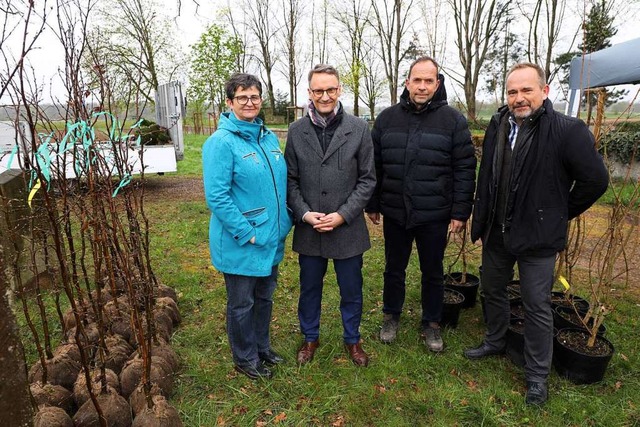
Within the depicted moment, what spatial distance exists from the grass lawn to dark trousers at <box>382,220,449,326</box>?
1.02 feet

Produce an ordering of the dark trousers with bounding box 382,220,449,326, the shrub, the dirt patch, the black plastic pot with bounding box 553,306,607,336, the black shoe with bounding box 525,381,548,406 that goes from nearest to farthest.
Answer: the black shoe with bounding box 525,381,548,406
the dark trousers with bounding box 382,220,449,326
the black plastic pot with bounding box 553,306,607,336
the dirt patch
the shrub

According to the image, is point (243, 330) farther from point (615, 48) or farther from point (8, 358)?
point (615, 48)

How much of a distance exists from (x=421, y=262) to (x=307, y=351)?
3.50 feet

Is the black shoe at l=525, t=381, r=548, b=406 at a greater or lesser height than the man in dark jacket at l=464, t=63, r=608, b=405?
lesser

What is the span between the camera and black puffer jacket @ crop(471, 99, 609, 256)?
2.30 metres

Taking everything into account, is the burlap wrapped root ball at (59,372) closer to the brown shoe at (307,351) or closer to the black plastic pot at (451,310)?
the brown shoe at (307,351)

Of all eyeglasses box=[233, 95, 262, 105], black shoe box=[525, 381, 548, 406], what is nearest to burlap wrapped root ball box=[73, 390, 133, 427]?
eyeglasses box=[233, 95, 262, 105]

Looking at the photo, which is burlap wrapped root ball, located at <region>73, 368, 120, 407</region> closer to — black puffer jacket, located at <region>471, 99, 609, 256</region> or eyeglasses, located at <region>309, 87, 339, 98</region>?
eyeglasses, located at <region>309, 87, 339, 98</region>

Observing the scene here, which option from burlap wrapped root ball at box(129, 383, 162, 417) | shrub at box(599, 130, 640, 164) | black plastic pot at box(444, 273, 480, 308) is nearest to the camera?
burlap wrapped root ball at box(129, 383, 162, 417)

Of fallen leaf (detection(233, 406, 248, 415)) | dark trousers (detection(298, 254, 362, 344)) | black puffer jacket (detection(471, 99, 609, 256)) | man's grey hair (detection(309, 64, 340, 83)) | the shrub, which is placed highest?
man's grey hair (detection(309, 64, 340, 83))

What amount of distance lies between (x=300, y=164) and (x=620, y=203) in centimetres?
218

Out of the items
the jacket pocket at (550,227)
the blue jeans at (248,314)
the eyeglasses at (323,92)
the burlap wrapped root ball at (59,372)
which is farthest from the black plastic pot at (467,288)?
the burlap wrapped root ball at (59,372)

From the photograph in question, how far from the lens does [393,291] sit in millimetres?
3275

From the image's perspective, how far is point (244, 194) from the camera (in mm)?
2486
